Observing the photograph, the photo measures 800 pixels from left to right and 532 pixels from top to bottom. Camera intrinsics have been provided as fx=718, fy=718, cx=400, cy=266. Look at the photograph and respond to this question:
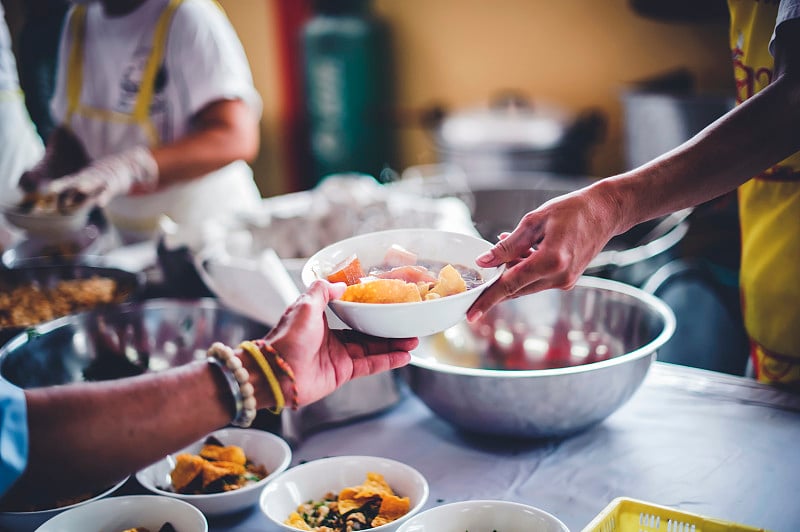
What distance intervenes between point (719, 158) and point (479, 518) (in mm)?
666

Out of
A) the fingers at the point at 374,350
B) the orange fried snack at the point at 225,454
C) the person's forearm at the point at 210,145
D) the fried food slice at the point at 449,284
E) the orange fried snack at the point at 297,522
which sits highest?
the person's forearm at the point at 210,145

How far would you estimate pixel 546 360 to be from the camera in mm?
1618

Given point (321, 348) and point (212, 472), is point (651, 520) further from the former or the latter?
point (212, 472)

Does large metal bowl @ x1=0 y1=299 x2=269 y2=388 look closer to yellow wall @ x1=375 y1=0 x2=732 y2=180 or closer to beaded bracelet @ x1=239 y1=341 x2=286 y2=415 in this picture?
beaded bracelet @ x1=239 y1=341 x2=286 y2=415

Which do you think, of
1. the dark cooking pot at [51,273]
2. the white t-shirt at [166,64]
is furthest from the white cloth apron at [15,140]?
the dark cooking pot at [51,273]

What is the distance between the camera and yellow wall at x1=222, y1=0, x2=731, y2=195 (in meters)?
3.55

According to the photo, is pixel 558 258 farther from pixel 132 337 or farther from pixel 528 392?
pixel 132 337

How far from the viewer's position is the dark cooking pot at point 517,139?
3.33m

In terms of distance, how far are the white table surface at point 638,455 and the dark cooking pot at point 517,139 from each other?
1.94m

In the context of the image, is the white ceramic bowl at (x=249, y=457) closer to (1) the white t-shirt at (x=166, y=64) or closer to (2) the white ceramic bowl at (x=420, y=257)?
(2) the white ceramic bowl at (x=420, y=257)

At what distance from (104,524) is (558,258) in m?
0.79

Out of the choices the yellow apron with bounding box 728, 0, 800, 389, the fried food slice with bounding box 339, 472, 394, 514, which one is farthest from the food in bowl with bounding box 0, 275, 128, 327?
the yellow apron with bounding box 728, 0, 800, 389

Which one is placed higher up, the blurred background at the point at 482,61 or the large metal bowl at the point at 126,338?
the blurred background at the point at 482,61

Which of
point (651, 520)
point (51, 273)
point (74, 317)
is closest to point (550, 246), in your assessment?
point (651, 520)
